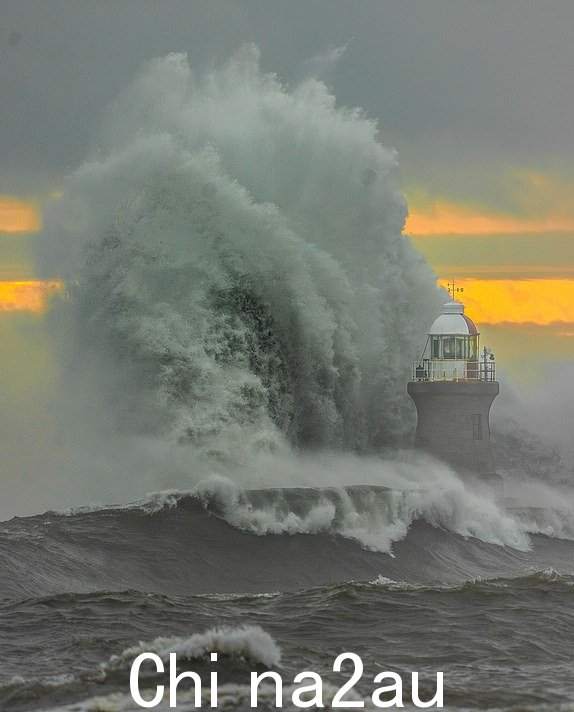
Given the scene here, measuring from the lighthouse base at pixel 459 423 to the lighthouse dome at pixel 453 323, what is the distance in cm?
148

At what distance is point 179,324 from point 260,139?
7481 mm

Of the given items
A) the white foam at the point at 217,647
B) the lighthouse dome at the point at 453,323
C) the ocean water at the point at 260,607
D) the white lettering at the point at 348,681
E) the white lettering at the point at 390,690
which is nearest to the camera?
the white lettering at the point at 348,681

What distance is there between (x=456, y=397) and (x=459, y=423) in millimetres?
725

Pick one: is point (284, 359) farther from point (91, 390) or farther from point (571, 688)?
point (571, 688)

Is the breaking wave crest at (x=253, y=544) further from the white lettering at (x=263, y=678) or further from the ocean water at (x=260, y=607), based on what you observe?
the white lettering at (x=263, y=678)

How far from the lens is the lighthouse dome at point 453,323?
3975 centimetres

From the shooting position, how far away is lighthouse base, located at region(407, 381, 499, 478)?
39.1 metres

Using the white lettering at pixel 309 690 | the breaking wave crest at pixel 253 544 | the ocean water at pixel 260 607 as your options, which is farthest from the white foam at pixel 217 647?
the breaking wave crest at pixel 253 544

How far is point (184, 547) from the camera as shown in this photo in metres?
27.5

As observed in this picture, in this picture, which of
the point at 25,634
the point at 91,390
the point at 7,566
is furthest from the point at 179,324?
the point at 25,634

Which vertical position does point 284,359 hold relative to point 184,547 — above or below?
above

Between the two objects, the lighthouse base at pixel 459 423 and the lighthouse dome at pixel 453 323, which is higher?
the lighthouse dome at pixel 453 323

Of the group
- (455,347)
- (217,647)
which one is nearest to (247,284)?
(455,347)

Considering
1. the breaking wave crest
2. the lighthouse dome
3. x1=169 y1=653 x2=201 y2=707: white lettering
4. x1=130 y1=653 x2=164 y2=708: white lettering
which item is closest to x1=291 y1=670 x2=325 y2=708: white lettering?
x1=169 y1=653 x2=201 y2=707: white lettering
